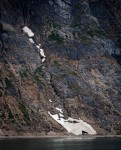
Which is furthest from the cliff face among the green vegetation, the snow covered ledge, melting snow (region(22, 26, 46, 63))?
the snow covered ledge

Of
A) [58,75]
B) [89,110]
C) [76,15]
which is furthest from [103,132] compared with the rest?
[76,15]

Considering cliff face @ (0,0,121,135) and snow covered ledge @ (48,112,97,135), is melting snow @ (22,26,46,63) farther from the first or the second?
snow covered ledge @ (48,112,97,135)

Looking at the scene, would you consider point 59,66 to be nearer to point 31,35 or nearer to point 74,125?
Result: point 31,35

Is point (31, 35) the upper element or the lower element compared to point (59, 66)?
upper

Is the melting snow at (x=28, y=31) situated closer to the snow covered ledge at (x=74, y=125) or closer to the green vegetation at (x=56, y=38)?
the green vegetation at (x=56, y=38)

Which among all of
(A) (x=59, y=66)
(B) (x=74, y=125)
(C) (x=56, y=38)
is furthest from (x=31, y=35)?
(B) (x=74, y=125)
